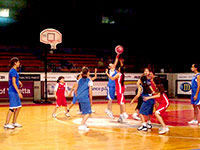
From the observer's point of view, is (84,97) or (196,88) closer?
(84,97)

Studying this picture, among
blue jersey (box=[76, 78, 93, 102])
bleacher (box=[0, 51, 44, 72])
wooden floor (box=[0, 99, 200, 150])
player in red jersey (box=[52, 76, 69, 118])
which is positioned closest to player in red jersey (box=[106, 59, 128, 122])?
wooden floor (box=[0, 99, 200, 150])

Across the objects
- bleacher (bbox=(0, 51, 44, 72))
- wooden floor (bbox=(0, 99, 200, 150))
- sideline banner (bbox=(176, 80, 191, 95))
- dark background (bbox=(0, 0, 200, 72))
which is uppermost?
dark background (bbox=(0, 0, 200, 72))

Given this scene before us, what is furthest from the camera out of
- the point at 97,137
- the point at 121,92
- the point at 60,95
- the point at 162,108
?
the point at 60,95

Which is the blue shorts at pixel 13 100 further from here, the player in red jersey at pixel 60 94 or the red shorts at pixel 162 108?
the red shorts at pixel 162 108

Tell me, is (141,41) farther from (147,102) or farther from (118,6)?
(147,102)

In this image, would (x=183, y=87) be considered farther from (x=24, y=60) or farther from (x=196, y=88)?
(x=196, y=88)

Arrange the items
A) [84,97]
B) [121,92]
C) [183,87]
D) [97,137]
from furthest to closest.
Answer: [183,87] < [121,92] < [84,97] < [97,137]

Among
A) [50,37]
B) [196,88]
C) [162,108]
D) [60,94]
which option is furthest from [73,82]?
A: [162,108]

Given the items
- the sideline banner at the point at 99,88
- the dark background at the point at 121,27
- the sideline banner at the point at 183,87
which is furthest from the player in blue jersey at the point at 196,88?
the dark background at the point at 121,27

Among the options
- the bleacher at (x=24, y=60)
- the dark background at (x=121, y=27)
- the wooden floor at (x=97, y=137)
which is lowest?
the wooden floor at (x=97, y=137)

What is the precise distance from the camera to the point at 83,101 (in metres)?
7.64

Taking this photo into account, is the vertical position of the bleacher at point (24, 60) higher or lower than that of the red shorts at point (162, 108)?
higher

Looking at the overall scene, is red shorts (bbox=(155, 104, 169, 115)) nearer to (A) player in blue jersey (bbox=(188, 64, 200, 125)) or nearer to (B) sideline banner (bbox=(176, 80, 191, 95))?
(A) player in blue jersey (bbox=(188, 64, 200, 125))

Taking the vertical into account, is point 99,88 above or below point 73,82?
below
